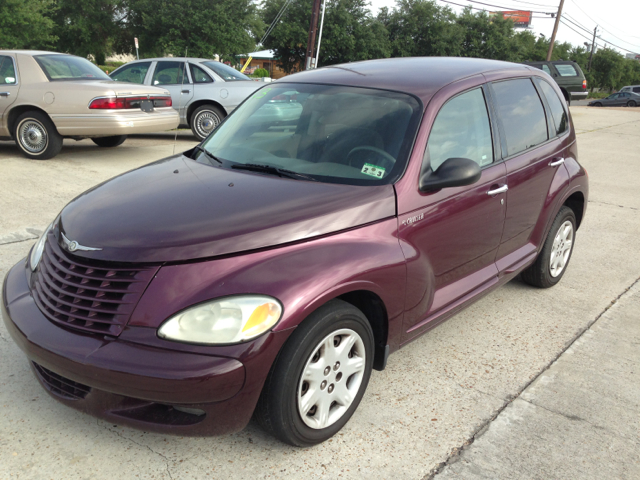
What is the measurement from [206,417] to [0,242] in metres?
3.67


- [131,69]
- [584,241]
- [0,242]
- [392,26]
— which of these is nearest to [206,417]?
[0,242]

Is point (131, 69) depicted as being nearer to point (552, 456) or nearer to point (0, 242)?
point (0, 242)

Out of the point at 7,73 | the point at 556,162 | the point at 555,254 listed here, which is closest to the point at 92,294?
the point at 556,162

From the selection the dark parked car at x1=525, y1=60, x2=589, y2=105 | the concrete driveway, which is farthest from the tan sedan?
the dark parked car at x1=525, y1=60, x2=589, y2=105

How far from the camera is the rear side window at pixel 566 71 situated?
74.3 feet

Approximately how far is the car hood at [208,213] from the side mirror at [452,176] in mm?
250

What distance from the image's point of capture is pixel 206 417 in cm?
229

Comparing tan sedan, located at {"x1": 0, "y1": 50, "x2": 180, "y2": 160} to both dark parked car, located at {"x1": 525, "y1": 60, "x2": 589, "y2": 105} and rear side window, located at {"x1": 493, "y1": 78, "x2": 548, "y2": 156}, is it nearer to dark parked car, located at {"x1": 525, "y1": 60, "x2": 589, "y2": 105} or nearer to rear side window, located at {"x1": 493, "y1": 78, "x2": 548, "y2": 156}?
rear side window, located at {"x1": 493, "y1": 78, "x2": 548, "y2": 156}

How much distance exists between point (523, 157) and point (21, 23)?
24.0 meters

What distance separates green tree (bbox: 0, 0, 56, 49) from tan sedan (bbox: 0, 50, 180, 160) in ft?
52.8

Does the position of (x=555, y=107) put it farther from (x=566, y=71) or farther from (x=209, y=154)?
(x=566, y=71)

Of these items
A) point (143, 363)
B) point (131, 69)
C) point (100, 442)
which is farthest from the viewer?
point (131, 69)

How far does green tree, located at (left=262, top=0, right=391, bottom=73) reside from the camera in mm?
44375

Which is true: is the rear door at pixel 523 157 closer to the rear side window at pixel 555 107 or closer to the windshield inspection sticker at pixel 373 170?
the rear side window at pixel 555 107
